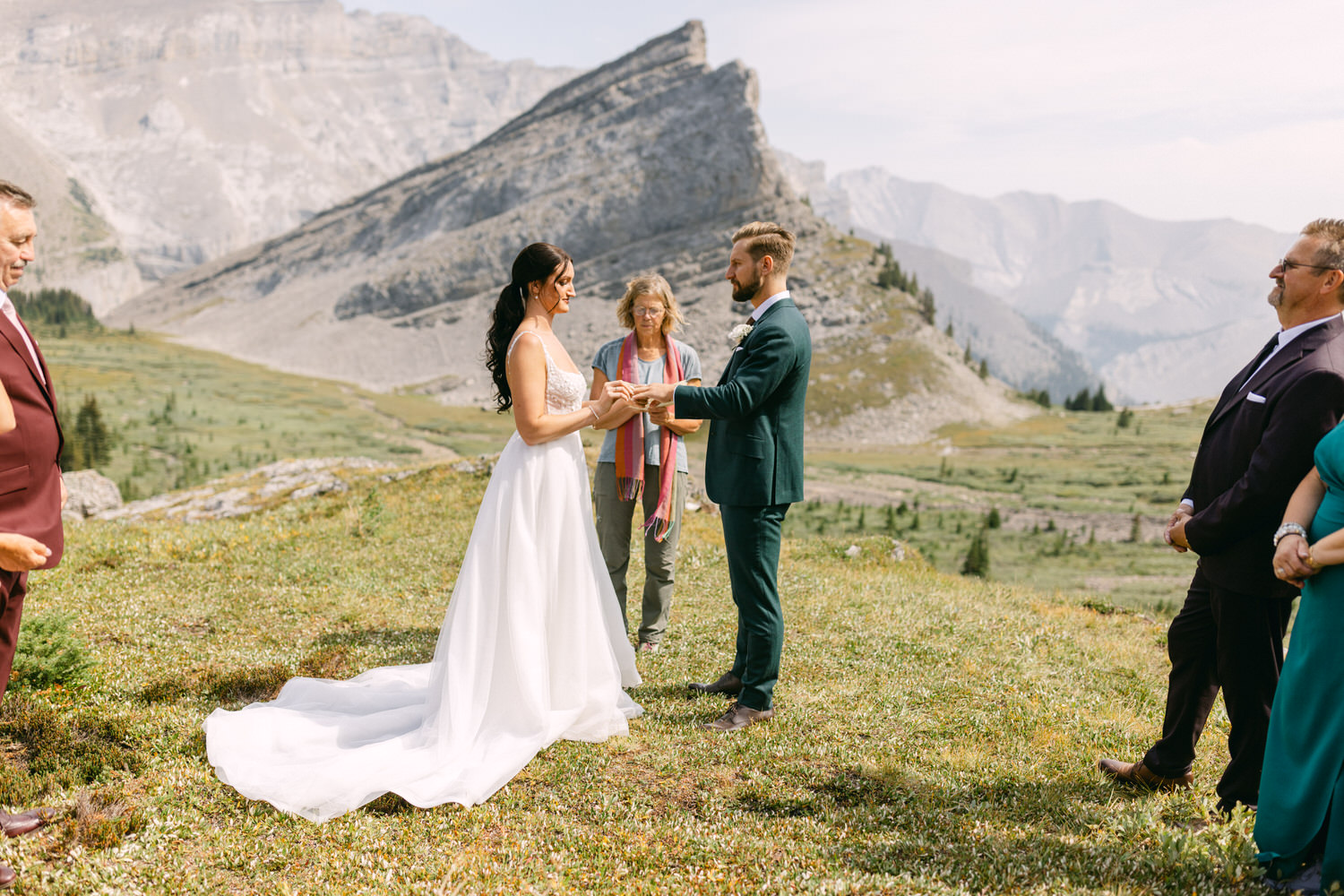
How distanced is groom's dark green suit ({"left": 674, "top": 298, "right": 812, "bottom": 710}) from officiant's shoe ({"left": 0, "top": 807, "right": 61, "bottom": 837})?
18.4 feet

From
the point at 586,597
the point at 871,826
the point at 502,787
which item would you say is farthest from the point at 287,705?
the point at 871,826

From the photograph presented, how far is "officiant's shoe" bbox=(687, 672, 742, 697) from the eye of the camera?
8.61 m

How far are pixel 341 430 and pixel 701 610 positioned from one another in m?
81.9

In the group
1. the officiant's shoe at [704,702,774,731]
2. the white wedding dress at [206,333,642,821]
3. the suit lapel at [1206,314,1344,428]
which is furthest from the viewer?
the officiant's shoe at [704,702,774,731]

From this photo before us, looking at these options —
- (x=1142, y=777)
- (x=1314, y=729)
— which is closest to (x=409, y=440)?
(x=1142, y=777)

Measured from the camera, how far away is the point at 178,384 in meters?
111

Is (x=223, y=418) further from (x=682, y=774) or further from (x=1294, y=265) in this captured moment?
(x=1294, y=265)

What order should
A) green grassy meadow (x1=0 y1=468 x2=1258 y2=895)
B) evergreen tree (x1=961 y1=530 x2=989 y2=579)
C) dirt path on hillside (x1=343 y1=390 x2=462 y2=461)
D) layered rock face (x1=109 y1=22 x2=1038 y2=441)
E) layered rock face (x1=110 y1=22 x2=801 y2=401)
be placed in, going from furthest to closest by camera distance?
layered rock face (x1=110 y1=22 x2=801 y2=401), layered rock face (x1=109 y1=22 x2=1038 y2=441), dirt path on hillside (x1=343 y1=390 x2=462 y2=461), evergreen tree (x1=961 y1=530 x2=989 y2=579), green grassy meadow (x1=0 y1=468 x2=1258 y2=895)

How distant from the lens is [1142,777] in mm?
6594

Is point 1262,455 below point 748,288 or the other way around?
below

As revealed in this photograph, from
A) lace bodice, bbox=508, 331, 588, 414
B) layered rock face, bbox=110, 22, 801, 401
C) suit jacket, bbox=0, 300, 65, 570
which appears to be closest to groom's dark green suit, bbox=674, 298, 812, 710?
lace bodice, bbox=508, 331, 588, 414

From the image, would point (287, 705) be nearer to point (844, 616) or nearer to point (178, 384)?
point (844, 616)

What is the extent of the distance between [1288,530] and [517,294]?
6.33 meters

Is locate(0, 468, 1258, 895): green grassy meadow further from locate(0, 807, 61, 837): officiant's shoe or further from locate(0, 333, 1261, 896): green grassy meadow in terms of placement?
locate(0, 807, 61, 837): officiant's shoe
